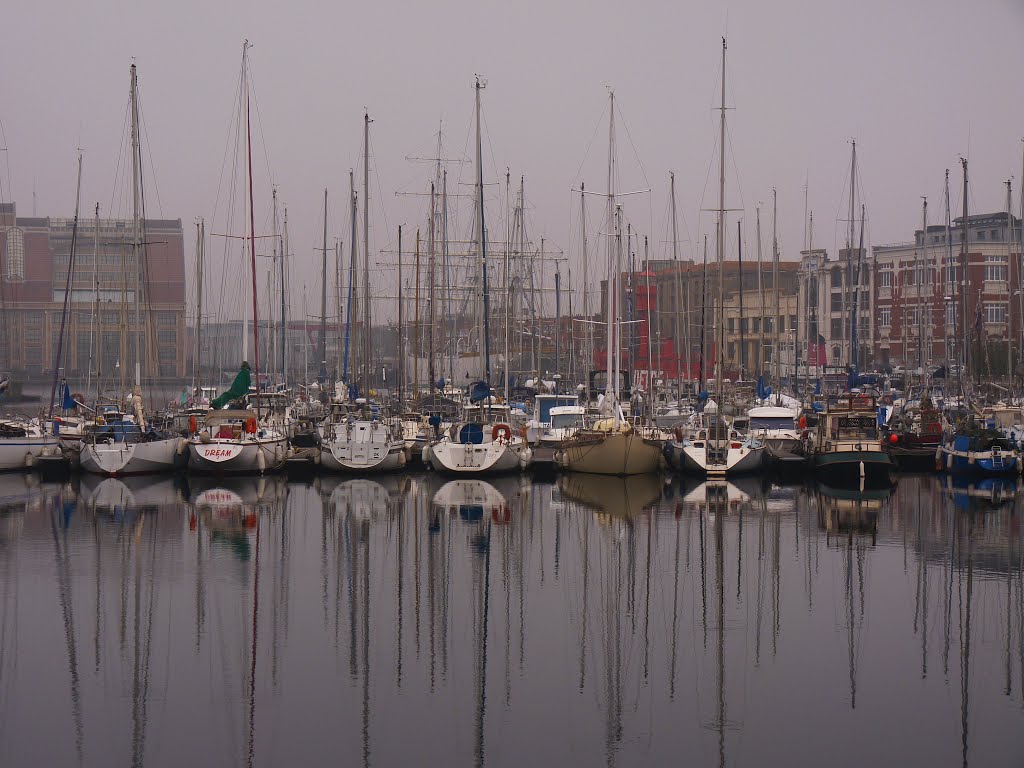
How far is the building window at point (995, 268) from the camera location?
9819 cm

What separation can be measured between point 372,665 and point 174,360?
152835 mm

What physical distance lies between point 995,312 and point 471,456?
73.8 meters

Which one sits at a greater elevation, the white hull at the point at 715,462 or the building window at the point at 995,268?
the building window at the point at 995,268

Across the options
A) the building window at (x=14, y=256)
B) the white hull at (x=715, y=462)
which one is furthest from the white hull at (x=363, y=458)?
the building window at (x=14, y=256)

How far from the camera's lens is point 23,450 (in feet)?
132

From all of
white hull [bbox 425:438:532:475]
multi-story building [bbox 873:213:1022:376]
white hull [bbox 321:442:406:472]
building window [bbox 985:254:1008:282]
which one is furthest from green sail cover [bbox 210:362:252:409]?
building window [bbox 985:254:1008:282]

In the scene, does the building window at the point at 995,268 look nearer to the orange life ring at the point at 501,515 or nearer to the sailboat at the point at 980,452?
the sailboat at the point at 980,452

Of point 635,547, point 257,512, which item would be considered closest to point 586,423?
point 257,512

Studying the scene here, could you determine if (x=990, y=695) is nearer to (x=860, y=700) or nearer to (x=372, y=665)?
(x=860, y=700)

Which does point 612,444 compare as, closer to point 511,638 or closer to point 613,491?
point 613,491

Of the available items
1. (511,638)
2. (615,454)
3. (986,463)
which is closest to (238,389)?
(615,454)

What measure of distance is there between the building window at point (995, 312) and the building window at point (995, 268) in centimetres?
204

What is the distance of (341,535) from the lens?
26.1 metres

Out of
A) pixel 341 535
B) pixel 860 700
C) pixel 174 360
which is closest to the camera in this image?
pixel 860 700
